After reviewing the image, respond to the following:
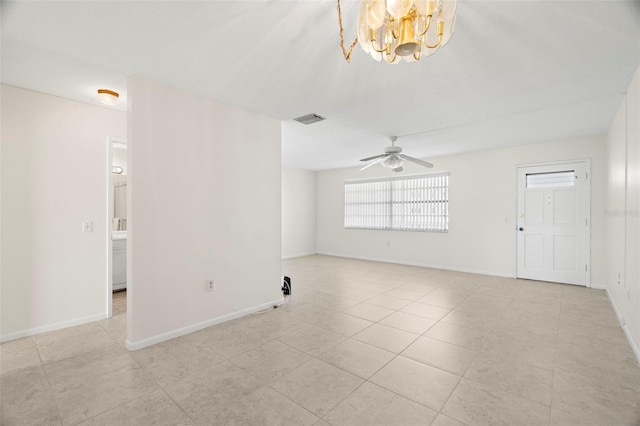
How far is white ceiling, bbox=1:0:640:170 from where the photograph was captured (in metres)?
1.79

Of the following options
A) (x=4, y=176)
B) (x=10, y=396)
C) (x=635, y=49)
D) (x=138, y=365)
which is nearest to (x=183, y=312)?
(x=138, y=365)

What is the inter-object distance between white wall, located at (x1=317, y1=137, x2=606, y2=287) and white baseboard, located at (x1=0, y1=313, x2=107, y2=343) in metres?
5.87

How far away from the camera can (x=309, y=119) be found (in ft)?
12.6

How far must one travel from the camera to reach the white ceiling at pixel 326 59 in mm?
1792

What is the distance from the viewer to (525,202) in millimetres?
5348

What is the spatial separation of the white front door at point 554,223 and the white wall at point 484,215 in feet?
0.39

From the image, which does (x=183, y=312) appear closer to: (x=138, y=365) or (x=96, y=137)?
(x=138, y=365)

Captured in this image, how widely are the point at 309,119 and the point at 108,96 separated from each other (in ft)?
7.39

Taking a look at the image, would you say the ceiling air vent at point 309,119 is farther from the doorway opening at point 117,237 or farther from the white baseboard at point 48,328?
the white baseboard at point 48,328

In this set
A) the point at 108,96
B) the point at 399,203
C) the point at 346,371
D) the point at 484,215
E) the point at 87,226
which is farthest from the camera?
the point at 399,203

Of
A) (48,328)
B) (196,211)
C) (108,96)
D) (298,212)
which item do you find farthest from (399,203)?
(48,328)

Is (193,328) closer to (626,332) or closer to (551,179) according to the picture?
(626,332)

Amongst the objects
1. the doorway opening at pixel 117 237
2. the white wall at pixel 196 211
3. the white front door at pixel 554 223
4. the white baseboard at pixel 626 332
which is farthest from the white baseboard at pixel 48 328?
the white front door at pixel 554 223

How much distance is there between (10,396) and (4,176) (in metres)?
2.09
